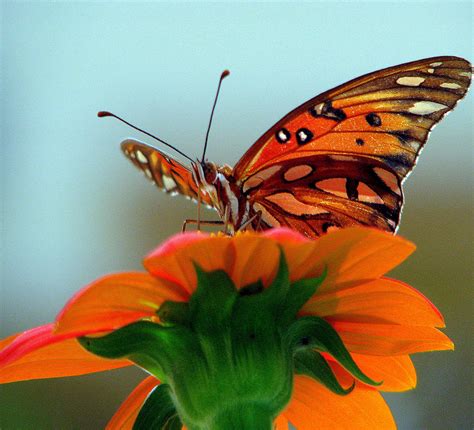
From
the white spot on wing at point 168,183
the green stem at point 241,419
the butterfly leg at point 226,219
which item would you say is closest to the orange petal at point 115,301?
the green stem at point 241,419

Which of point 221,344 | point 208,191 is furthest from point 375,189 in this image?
point 221,344

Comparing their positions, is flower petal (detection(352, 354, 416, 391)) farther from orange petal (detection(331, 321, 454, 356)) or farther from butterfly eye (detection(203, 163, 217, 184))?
butterfly eye (detection(203, 163, 217, 184))

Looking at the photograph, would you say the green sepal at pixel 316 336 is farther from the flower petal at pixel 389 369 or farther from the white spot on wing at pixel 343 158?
the white spot on wing at pixel 343 158

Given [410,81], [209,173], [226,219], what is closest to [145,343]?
[226,219]

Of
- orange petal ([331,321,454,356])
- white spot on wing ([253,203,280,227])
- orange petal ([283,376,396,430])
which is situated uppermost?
white spot on wing ([253,203,280,227])

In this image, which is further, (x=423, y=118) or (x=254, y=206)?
(x=254, y=206)

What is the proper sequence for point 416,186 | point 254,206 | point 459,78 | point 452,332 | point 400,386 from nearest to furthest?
point 400,386 → point 459,78 → point 254,206 → point 452,332 → point 416,186

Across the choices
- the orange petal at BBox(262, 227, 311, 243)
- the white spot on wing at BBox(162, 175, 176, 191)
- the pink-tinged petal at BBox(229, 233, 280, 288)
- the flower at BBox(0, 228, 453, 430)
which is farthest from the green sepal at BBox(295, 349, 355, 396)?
the white spot on wing at BBox(162, 175, 176, 191)

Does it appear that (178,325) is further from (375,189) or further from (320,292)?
(375,189)
